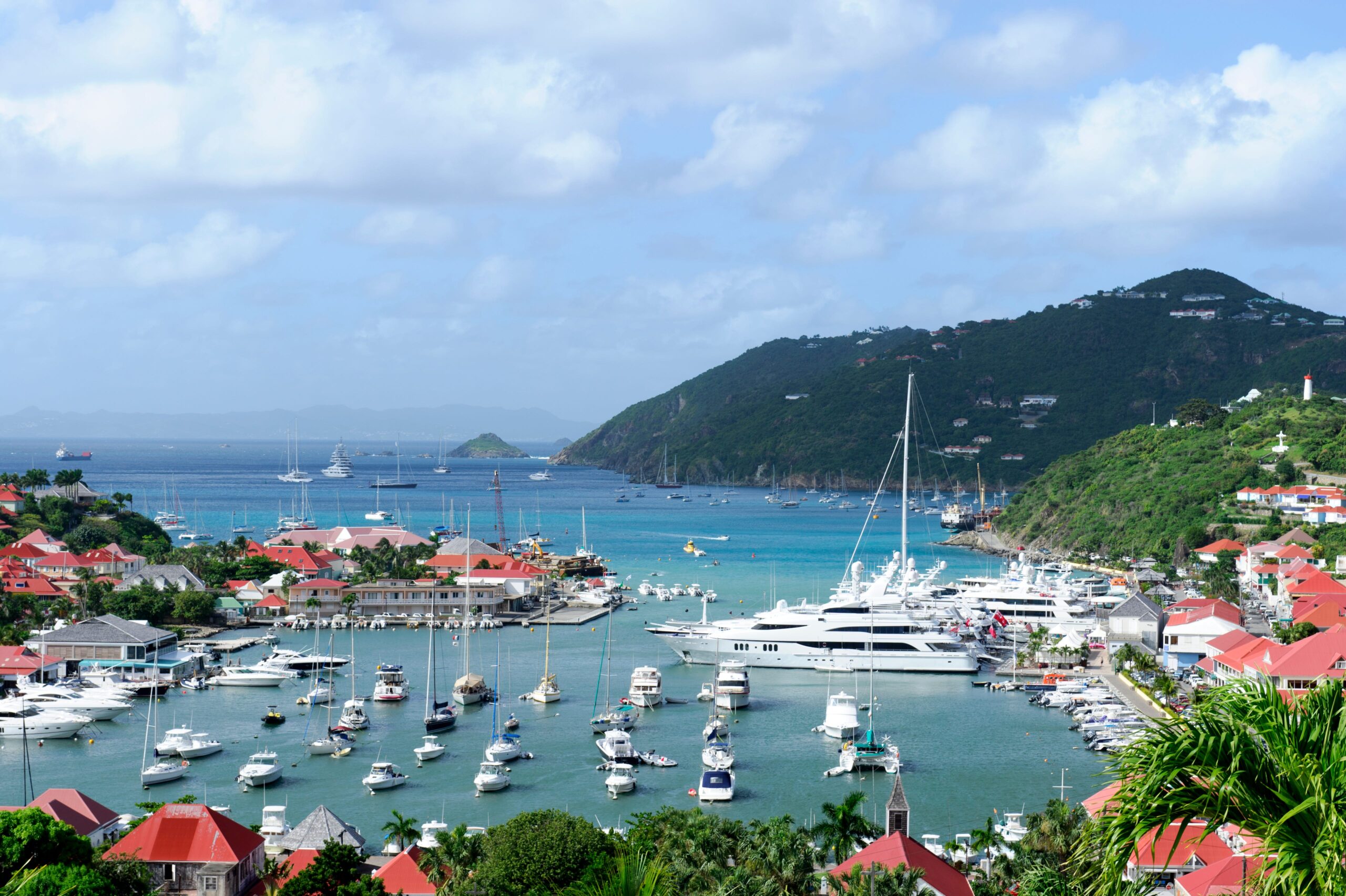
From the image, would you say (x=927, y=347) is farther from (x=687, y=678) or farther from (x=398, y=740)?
(x=398, y=740)

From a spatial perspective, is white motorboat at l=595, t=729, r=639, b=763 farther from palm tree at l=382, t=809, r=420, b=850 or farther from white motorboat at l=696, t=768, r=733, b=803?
palm tree at l=382, t=809, r=420, b=850

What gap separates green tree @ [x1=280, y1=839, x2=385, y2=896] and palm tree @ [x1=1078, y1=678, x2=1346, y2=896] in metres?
14.4

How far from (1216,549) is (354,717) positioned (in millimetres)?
47735

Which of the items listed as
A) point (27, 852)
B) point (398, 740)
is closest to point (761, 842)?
point (27, 852)

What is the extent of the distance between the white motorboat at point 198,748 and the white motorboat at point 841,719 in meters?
15.5

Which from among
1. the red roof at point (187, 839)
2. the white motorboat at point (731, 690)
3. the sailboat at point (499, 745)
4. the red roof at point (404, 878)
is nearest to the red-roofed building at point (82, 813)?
the red roof at point (187, 839)

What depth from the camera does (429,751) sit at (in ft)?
103

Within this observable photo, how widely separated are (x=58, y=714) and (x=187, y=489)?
12740 cm

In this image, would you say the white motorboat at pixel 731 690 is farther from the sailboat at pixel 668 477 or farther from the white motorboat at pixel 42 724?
the sailboat at pixel 668 477

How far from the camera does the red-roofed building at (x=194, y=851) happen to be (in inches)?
789

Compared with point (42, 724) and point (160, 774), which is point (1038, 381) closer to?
point (42, 724)

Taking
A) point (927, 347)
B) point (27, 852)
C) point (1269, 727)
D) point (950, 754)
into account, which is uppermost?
point (927, 347)

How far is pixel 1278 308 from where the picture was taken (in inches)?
6585

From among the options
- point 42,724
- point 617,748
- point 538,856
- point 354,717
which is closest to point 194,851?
point 538,856
